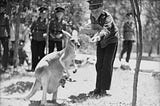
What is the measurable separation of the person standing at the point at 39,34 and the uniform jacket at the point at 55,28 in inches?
9.5

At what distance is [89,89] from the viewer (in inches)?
203

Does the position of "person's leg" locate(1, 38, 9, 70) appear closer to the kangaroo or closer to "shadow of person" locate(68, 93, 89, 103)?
"shadow of person" locate(68, 93, 89, 103)

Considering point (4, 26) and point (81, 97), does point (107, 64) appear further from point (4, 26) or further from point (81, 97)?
point (4, 26)

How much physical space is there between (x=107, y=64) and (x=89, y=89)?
0.65 metres

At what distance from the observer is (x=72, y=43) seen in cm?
404

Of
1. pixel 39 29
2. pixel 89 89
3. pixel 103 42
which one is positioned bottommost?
pixel 89 89

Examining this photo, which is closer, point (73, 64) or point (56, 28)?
point (73, 64)

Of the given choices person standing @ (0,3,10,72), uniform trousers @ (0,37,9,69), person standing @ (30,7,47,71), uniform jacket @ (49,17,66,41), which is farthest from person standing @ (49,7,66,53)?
uniform trousers @ (0,37,9,69)

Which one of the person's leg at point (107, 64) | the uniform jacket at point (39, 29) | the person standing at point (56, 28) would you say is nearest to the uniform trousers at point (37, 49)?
the uniform jacket at point (39, 29)

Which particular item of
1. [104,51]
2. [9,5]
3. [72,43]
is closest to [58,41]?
[9,5]

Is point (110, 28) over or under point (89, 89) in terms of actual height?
over

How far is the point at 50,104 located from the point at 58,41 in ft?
7.96

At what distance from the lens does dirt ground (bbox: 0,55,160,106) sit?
169 inches

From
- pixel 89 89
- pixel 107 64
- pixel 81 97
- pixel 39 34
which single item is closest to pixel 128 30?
pixel 39 34
